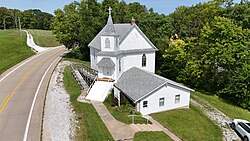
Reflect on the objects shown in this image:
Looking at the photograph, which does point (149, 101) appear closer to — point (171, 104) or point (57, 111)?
point (171, 104)

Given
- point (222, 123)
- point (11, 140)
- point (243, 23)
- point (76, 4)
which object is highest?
point (76, 4)

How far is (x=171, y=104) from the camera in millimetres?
23984

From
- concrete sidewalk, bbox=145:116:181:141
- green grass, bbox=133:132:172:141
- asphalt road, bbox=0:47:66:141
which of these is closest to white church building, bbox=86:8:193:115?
concrete sidewalk, bbox=145:116:181:141

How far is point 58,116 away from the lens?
2006 cm

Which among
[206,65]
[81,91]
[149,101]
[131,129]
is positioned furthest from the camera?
[206,65]

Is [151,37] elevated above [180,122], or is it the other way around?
[151,37]

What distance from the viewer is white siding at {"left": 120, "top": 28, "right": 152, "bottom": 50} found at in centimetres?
2928

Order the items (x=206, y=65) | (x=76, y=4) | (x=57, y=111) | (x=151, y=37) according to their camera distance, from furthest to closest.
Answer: (x=76, y=4)
(x=151, y=37)
(x=206, y=65)
(x=57, y=111)

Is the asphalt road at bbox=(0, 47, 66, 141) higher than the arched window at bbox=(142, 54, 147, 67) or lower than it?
lower

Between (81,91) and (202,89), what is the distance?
2020 centimetres

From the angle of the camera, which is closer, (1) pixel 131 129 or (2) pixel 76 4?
(1) pixel 131 129

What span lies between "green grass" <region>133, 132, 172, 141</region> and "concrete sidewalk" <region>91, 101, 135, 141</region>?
47 cm

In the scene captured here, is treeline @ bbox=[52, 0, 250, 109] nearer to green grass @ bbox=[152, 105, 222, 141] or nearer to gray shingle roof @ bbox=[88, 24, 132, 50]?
gray shingle roof @ bbox=[88, 24, 132, 50]

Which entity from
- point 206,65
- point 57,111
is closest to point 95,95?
point 57,111
